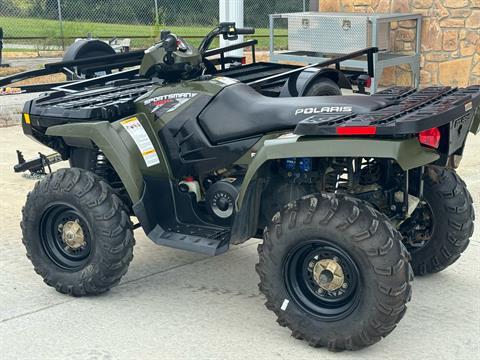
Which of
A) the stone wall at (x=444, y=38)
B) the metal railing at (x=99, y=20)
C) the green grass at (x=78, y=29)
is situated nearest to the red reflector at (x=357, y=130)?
the stone wall at (x=444, y=38)

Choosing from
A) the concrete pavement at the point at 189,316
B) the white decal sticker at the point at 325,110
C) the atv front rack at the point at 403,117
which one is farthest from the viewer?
the white decal sticker at the point at 325,110

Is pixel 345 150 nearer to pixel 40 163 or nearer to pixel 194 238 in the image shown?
pixel 194 238

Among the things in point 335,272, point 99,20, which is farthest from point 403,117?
point 99,20

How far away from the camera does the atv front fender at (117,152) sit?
15.8 feet

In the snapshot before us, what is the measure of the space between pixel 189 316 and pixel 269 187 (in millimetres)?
857

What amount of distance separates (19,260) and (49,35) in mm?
14361

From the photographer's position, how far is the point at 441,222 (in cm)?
495

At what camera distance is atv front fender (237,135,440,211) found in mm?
3879

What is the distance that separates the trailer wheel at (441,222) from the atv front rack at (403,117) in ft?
1.79

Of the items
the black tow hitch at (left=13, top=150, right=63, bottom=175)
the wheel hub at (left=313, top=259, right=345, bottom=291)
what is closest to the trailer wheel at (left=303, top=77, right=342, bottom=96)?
the wheel hub at (left=313, top=259, right=345, bottom=291)

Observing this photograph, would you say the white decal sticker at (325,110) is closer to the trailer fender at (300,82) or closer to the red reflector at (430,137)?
the red reflector at (430,137)

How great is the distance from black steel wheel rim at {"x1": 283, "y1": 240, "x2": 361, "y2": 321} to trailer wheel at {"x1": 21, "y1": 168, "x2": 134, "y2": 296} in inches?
42.7

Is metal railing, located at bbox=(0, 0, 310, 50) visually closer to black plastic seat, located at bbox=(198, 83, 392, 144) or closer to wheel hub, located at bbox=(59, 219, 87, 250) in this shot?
wheel hub, located at bbox=(59, 219, 87, 250)

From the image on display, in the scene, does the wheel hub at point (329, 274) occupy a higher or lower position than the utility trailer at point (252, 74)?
lower
